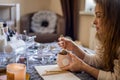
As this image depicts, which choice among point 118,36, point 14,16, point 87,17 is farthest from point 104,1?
Result: point 14,16

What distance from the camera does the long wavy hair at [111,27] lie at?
92 cm

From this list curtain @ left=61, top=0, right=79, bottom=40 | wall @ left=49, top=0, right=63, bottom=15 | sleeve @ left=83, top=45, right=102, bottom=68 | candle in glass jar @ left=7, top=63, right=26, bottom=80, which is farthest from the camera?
wall @ left=49, top=0, right=63, bottom=15

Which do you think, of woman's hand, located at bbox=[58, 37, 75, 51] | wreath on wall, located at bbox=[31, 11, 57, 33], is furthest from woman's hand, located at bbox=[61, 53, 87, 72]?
wreath on wall, located at bbox=[31, 11, 57, 33]

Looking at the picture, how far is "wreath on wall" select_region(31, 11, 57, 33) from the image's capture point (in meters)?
3.40


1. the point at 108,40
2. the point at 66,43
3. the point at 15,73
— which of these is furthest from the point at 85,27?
the point at 15,73

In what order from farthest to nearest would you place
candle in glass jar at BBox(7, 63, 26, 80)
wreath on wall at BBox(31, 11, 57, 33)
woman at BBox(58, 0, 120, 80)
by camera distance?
wreath on wall at BBox(31, 11, 57, 33), woman at BBox(58, 0, 120, 80), candle in glass jar at BBox(7, 63, 26, 80)

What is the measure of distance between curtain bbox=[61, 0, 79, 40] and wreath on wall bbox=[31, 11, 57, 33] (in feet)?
0.76

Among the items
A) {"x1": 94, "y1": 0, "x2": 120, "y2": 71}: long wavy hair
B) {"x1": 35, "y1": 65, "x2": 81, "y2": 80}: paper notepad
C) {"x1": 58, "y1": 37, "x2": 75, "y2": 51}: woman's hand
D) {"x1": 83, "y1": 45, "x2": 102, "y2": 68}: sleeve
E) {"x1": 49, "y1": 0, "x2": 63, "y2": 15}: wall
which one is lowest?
{"x1": 35, "y1": 65, "x2": 81, "y2": 80}: paper notepad

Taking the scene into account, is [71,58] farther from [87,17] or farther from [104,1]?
[87,17]

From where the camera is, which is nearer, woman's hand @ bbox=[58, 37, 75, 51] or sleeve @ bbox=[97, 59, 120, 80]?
sleeve @ bbox=[97, 59, 120, 80]

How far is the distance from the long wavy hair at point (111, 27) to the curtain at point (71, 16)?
2245mm

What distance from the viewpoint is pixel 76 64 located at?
3.22ft

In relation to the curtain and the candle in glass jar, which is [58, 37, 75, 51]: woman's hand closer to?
the candle in glass jar

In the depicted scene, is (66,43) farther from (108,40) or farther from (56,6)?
(56,6)
